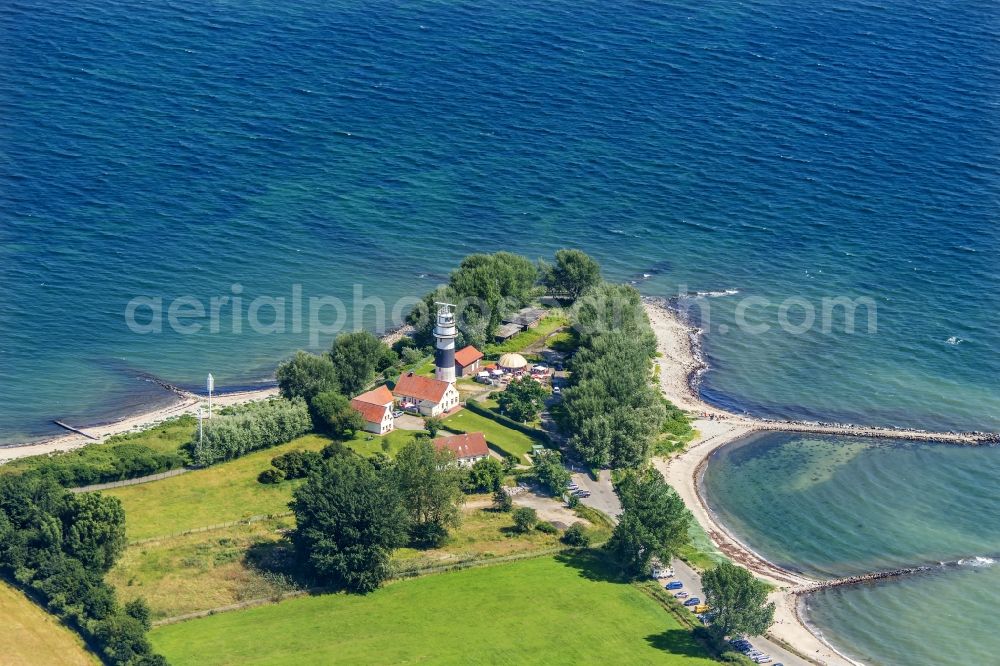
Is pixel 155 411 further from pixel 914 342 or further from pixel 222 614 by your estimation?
pixel 914 342

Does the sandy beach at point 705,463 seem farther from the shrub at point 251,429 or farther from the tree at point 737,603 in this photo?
the shrub at point 251,429

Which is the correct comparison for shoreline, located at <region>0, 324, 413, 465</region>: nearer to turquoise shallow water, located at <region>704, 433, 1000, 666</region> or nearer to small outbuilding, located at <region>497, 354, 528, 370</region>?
small outbuilding, located at <region>497, 354, 528, 370</region>

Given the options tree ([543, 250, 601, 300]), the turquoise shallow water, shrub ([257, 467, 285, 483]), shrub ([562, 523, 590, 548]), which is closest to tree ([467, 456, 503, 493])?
shrub ([562, 523, 590, 548])

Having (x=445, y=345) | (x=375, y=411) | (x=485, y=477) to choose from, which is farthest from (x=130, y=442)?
(x=485, y=477)

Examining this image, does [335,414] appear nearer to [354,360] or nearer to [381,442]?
[381,442]

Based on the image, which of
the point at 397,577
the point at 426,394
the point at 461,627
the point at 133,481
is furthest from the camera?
the point at 426,394

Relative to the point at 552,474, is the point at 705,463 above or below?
below
